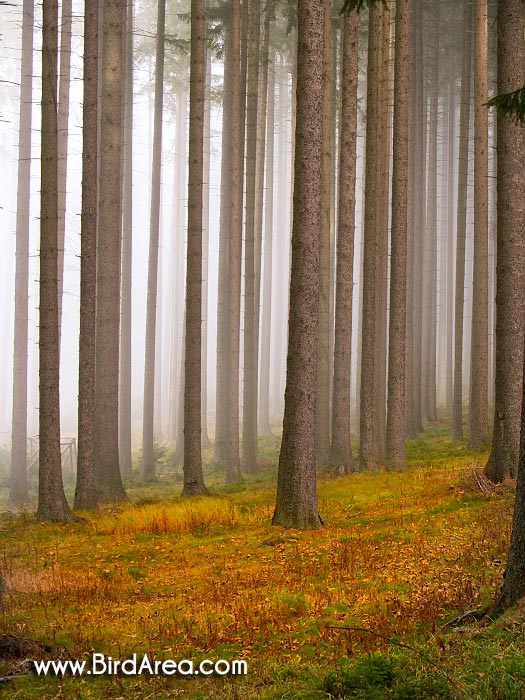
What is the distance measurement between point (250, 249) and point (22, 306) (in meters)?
6.99

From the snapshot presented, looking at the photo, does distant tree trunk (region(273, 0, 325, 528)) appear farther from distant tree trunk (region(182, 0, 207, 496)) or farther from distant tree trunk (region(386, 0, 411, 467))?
distant tree trunk (region(386, 0, 411, 467))

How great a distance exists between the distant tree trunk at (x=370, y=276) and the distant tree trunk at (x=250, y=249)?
15.1 ft

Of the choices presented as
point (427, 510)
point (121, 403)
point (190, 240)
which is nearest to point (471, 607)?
point (427, 510)

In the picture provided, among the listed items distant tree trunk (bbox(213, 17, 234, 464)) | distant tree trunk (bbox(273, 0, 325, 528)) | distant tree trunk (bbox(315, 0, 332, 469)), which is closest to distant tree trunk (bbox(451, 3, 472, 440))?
distant tree trunk (bbox(315, 0, 332, 469))

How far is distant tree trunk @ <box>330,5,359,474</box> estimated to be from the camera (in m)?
17.0

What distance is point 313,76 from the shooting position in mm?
11789

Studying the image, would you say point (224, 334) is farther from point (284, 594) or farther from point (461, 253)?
point (284, 594)

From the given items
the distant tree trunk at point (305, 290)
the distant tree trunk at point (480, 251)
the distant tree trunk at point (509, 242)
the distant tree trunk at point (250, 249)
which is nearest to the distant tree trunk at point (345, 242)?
the distant tree trunk at point (480, 251)

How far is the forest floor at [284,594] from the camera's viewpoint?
5.35m

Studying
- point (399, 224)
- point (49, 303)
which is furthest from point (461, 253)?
point (49, 303)

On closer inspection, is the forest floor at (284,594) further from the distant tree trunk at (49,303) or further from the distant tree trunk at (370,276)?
the distant tree trunk at (370,276)

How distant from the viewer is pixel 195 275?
1606 centimetres

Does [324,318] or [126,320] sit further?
[126,320]

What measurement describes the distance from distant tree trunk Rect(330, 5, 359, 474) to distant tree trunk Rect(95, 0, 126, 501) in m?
5.00
